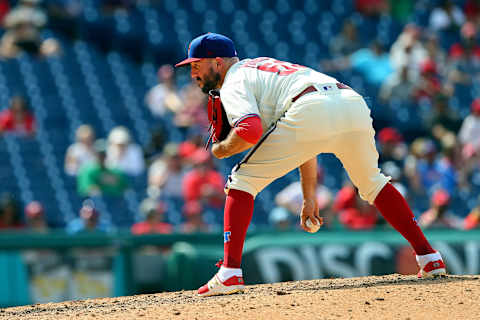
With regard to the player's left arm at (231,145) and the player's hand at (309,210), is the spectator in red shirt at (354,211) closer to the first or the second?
the player's hand at (309,210)

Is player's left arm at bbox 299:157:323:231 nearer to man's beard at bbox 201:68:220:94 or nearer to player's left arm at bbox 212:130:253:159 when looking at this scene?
player's left arm at bbox 212:130:253:159

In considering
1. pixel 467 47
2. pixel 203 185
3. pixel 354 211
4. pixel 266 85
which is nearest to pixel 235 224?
pixel 266 85

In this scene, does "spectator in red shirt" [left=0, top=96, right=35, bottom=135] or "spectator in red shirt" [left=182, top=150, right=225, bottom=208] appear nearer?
"spectator in red shirt" [left=182, top=150, right=225, bottom=208]

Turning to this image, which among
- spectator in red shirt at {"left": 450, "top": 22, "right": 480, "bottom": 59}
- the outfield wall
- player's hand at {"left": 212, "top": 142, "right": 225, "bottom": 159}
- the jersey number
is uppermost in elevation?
spectator in red shirt at {"left": 450, "top": 22, "right": 480, "bottom": 59}

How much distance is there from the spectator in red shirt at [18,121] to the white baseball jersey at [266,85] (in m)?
6.94

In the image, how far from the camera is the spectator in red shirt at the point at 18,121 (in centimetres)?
1088

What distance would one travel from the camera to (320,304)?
4191 mm

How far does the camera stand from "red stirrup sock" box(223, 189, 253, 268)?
4.46 meters

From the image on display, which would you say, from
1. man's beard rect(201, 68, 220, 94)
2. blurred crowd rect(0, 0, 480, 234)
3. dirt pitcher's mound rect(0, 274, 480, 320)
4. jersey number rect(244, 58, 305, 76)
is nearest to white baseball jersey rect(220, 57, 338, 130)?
jersey number rect(244, 58, 305, 76)

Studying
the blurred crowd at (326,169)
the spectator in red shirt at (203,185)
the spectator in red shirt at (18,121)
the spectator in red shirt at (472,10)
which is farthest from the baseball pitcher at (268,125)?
the spectator in red shirt at (472,10)

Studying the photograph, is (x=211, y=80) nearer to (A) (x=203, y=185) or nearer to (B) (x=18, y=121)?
(A) (x=203, y=185)

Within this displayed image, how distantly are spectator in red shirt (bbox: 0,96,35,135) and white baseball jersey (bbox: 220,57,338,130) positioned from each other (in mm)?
6935

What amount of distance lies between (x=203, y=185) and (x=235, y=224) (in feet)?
17.3

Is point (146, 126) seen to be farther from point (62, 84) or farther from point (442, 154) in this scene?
point (442, 154)
